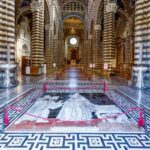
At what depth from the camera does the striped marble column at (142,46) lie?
435 inches

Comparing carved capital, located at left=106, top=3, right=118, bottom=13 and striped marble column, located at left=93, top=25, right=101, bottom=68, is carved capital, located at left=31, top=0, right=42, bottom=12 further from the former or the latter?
striped marble column, located at left=93, top=25, right=101, bottom=68

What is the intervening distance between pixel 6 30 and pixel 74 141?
8.67 m

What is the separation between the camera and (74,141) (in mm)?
3887

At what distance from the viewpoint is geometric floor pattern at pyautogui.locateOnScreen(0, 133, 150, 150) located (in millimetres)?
3631

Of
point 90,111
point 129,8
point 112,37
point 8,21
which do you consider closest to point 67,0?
point 129,8

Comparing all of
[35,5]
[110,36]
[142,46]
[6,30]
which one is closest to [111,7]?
[110,36]

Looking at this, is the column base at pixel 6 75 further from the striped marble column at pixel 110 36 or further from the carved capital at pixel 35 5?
the striped marble column at pixel 110 36

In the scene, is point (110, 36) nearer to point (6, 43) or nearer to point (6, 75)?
point (6, 43)

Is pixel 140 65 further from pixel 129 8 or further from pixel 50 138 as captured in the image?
pixel 129 8

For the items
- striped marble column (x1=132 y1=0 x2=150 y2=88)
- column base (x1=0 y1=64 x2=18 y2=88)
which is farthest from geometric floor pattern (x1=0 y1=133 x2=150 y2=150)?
striped marble column (x1=132 y1=0 x2=150 y2=88)

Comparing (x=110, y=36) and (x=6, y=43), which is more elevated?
(x=110, y=36)

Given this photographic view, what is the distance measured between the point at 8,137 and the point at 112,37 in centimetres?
1649

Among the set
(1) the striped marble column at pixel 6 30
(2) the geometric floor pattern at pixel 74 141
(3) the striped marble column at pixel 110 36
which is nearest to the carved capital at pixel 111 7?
(3) the striped marble column at pixel 110 36

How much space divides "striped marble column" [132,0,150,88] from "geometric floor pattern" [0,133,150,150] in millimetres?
7165
